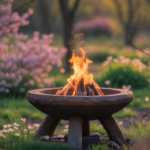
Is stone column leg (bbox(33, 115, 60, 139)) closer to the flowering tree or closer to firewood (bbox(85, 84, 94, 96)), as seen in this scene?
firewood (bbox(85, 84, 94, 96))

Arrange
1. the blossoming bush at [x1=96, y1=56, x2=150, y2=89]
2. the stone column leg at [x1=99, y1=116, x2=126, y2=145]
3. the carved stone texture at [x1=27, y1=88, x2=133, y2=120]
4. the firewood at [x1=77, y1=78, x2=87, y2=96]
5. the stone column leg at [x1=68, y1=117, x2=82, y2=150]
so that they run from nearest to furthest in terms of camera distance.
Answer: the carved stone texture at [x1=27, y1=88, x2=133, y2=120] < the stone column leg at [x1=68, y1=117, x2=82, y2=150] < the firewood at [x1=77, y1=78, x2=87, y2=96] < the stone column leg at [x1=99, y1=116, x2=126, y2=145] < the blossoming bush at [x1=96, y1=56, x2=150, y2=89]

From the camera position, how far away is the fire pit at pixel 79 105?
307cm

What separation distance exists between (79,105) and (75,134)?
0.45m

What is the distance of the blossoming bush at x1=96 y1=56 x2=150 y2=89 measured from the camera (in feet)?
25.8

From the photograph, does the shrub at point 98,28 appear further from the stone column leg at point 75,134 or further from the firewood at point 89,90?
the stone column leg at point 75,134

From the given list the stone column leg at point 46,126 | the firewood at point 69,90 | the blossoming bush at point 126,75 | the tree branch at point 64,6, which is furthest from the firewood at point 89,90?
the tree branch at point 64,6

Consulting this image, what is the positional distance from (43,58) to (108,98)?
173 inches

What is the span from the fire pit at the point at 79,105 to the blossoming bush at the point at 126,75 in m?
4.18

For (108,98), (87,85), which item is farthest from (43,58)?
(108,98)

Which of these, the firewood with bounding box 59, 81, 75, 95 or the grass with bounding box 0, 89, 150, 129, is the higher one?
the firewood with bounding box 59, 81, 75, 95

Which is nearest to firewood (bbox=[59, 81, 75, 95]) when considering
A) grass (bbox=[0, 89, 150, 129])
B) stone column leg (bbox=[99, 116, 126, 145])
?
stone column leg (bbox=[99, 116, 126, 145])

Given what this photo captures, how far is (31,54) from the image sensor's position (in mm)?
7379

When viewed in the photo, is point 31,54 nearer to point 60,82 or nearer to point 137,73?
point 60,82

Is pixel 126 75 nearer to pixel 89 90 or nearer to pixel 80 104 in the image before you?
pixel 89 90
